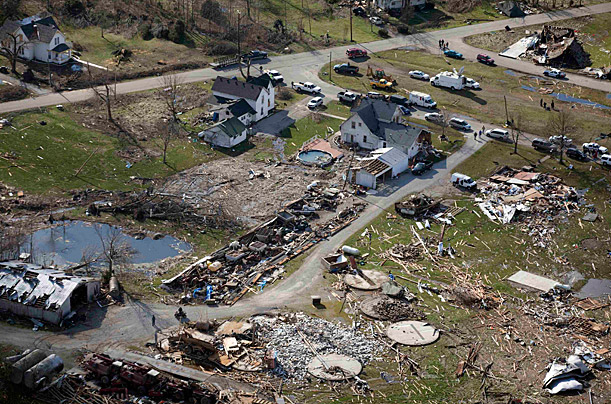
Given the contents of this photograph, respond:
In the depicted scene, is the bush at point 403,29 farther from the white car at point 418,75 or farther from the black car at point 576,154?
the black car at point 576,154

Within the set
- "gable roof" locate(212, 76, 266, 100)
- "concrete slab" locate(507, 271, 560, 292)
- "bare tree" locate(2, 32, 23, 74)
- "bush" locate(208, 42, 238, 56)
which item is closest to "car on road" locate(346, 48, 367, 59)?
"bush" locate(208, 42, 238, 56)

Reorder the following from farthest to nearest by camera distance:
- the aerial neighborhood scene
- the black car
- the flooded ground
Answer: the black car
the flooded ground
the aerial neighborhood scene

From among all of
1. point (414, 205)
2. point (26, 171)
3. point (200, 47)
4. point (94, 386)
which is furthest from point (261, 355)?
point (200, 47)

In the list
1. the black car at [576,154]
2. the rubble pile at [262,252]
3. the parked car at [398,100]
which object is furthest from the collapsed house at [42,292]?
the black car at [576,154]

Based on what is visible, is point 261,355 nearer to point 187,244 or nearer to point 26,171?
point 187,244

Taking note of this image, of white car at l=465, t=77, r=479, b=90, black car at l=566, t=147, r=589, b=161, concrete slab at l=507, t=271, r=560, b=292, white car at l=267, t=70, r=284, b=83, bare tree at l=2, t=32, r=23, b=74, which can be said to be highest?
bare tree at l=2, t=32, r=23, b=74

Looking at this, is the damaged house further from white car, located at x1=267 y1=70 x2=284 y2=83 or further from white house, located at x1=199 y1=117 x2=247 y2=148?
white house, located at x1=199 y1=117 x2=247 y2=148

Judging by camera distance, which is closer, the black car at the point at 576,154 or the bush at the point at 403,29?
the black car at the point at 576,154
